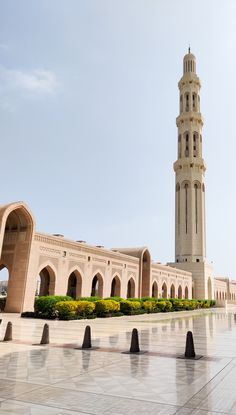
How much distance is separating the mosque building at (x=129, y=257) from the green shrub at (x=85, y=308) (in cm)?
379

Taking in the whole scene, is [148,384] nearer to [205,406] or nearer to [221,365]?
[205,406]

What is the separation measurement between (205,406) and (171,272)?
145ft

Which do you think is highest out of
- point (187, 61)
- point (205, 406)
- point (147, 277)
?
point (187, 61)

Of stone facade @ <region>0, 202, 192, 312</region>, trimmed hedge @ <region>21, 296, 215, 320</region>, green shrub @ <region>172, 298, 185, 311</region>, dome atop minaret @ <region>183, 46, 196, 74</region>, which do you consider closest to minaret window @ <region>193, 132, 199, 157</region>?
dome atop minaret @ <region>183, 46, 196, 74</region>

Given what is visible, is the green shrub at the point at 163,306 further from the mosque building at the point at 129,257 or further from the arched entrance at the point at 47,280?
the arched entrance at the point at 47,280

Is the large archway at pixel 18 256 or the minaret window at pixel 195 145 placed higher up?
the minaret window at pixel 195 145

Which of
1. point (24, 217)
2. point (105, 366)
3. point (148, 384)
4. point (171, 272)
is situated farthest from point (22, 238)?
point (171, 272)

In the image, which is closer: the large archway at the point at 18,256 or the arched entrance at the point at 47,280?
the large archway at the point at 18,256

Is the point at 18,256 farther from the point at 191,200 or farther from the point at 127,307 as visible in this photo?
the point at 191,200

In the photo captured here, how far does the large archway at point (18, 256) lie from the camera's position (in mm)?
22328

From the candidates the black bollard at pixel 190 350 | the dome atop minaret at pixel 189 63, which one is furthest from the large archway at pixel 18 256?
the dome atop minaret at pixel 189 63

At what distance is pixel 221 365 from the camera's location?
24.6ft

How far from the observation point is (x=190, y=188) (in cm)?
6044

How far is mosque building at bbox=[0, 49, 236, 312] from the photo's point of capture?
2297 cm
